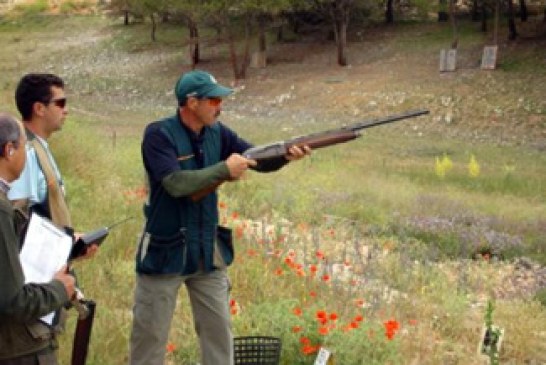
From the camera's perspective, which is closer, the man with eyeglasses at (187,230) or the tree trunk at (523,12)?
the man with eyeglasses at (187,230)

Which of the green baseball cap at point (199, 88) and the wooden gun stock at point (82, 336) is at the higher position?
the green baseball cap at point (199, 88)

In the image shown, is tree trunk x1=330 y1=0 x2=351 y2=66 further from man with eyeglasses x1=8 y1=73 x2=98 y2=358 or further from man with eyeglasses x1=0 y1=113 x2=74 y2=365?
man with eyeglasses x1=0 y1=113 x2=74 y2=365

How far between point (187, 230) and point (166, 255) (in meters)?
0.17

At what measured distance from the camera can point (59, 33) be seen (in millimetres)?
54406

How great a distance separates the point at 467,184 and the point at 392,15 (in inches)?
1078

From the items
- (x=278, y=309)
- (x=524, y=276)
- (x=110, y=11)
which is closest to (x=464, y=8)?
(x=110, y=11)

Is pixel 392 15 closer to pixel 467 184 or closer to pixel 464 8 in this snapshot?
pixel 464 8

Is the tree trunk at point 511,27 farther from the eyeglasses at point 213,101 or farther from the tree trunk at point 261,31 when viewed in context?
the eyeglasses at point 213,101

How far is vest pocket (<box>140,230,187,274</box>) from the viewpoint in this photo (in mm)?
4320

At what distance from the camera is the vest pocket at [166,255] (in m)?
4.32

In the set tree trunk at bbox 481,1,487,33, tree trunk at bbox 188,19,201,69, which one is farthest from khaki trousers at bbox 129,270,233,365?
tree trunk at bbox 188,19,201,69

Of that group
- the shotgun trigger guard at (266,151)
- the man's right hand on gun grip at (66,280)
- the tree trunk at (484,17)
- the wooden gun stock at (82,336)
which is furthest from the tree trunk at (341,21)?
the man's right hand on gun grip at (66,280)

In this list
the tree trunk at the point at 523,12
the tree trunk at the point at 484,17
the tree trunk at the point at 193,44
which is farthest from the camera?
the tree trunk at the point at 193,44

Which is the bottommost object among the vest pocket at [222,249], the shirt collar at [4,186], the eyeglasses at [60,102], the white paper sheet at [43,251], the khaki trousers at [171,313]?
the khaki trousers at [171,313]
